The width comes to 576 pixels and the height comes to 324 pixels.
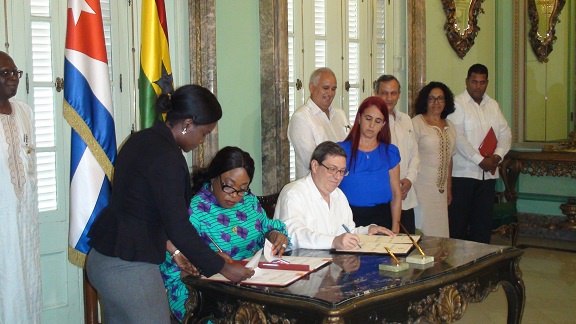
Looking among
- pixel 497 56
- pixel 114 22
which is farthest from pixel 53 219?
pixel 497 56

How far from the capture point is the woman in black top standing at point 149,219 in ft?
7.61

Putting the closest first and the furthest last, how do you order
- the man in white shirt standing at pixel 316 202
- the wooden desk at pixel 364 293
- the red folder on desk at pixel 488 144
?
the wooden desk at pixel 364 293, the man in white shirt standing at pixel 316 202, the red folder on desk at pixel 488 144

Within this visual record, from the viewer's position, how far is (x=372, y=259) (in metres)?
2.99

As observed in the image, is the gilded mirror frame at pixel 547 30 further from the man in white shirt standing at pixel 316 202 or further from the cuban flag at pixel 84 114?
the cuban flag at pixel 84 114

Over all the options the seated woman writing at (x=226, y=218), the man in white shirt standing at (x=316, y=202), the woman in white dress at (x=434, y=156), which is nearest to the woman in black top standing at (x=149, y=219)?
the seated woman writing at (x=226, y=218)

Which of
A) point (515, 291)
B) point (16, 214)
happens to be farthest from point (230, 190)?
point (515, 291)

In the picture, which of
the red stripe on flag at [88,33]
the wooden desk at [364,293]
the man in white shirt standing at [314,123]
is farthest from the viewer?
the man in white shirt standing at [314,123]

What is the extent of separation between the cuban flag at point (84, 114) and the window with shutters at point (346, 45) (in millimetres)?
1771

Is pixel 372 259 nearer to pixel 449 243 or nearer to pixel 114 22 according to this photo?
pixel 449 243

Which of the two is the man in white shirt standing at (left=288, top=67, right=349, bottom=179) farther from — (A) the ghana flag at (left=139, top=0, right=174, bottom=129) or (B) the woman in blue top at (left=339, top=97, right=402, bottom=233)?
(A) the ghana flag at (left=139, top=0, right=174, bottom=129)

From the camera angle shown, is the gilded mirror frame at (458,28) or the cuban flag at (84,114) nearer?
the cuban flag at (84,114)

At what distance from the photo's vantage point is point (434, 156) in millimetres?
5215

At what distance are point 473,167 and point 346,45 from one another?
4.62ft

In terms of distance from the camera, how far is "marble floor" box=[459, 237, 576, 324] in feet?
15.3
